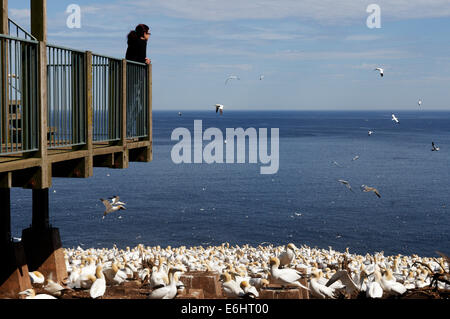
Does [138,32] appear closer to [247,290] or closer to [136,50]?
[136,50]

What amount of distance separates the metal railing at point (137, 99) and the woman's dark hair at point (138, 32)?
0.61 metres

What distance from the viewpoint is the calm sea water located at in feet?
177

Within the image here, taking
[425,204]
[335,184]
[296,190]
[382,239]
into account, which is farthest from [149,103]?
[335,184]

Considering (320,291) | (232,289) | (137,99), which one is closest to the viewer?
(232,289)

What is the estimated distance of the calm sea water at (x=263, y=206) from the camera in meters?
54.0

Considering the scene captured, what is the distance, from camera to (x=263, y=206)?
69.3 m

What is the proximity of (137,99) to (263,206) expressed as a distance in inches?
2211

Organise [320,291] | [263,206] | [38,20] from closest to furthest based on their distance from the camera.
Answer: [38,20], [320,291], [263,206]

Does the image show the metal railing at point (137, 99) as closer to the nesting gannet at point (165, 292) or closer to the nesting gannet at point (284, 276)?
the nesting gannet at point (165, 292)

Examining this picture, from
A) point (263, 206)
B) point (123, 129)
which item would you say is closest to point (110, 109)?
point (123, 129)

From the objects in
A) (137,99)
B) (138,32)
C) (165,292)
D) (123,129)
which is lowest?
(165,292)
